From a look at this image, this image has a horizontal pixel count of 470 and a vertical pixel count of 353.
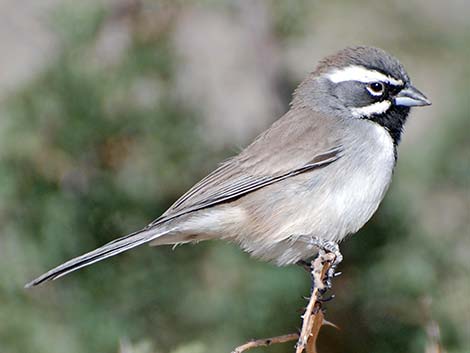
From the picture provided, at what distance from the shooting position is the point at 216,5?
309 inches

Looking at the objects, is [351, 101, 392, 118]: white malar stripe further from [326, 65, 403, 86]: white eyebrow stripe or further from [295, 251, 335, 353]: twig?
[295, 251, 335, 353]: twig

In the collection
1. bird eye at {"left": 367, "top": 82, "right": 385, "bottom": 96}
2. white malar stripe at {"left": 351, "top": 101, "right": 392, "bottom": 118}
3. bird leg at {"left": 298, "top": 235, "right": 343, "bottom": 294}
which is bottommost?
bird leg at {"left": 298, "top": 235, "right": 343, "bottom": 294}

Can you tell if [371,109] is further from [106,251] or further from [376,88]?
[106,251]

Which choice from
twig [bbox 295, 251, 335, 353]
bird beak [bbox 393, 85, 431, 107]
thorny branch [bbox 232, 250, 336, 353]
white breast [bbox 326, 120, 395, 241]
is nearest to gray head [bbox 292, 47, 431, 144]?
bird beak [bbox 393, 85, 431, 107]

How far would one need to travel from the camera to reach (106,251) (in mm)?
5734

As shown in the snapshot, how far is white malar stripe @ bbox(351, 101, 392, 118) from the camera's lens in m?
6.23

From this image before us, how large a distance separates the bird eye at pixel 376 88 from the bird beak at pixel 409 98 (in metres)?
0.09

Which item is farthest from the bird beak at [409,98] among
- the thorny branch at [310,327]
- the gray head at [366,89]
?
the thorny branch at [310,327]

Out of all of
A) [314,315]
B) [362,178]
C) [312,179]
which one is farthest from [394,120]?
[314,315]

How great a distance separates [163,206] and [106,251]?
1820mm

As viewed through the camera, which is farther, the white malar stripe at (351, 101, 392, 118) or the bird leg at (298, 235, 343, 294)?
the white malar stripe at (351, 101, 392, 118)

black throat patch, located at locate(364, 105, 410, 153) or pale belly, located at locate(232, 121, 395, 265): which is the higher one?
black throat patch, located at locate(364, 105, 410, 153)

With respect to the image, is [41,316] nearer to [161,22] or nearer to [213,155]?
[213,155]

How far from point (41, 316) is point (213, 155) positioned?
1.63 m
